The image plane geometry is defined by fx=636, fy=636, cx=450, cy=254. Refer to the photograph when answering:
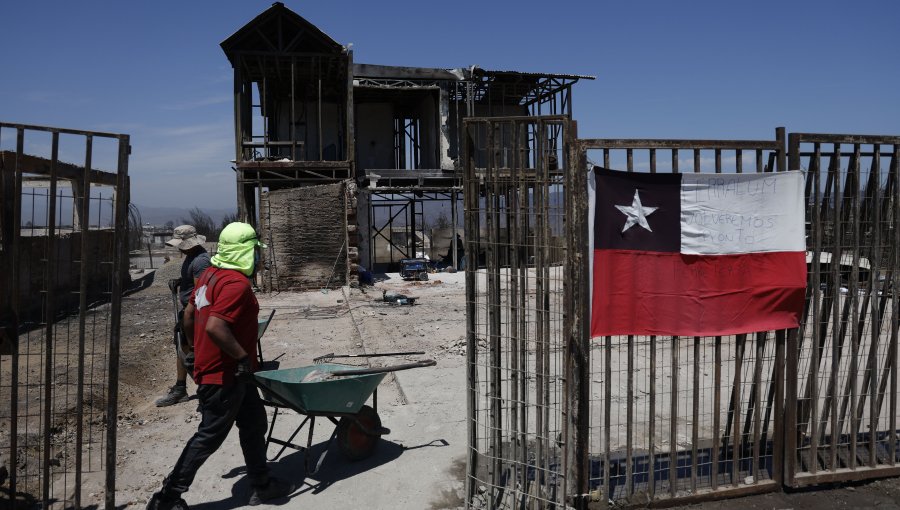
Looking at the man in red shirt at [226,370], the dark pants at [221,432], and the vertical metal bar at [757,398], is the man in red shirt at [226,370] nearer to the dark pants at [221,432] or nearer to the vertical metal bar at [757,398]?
the dark pants at [221,432]

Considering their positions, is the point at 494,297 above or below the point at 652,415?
above

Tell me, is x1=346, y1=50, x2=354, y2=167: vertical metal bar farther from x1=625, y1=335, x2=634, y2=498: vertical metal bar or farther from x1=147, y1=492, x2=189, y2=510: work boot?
x1=625, y1=335, x2=634, y2=498: vertical metal bar

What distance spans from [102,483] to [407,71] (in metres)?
19.0

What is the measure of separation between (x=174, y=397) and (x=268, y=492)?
2.81 m

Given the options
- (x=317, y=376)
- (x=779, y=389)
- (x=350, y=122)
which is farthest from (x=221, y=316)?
(x=350, y=122)

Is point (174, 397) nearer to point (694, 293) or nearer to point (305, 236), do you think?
point (694, 293)

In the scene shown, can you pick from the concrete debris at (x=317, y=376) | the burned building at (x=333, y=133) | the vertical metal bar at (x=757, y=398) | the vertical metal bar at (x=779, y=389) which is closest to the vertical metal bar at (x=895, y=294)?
the vertical metal bar at (x=779, y=389)

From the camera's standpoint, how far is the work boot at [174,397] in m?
6.48

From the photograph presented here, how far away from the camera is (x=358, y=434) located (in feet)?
15.9

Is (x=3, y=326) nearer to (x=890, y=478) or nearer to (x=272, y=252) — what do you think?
(x=890, y=478)

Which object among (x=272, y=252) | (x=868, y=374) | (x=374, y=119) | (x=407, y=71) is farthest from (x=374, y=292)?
(x=868, y=374)

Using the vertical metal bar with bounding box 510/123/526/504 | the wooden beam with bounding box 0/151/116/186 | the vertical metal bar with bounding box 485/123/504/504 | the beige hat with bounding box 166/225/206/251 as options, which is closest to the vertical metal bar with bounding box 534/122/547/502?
Answer: the vertical metal bar with bounding box 510/123/526/504

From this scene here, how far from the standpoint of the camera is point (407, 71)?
71.7ft

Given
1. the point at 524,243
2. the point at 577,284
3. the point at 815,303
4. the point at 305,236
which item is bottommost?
the point at 815,303
